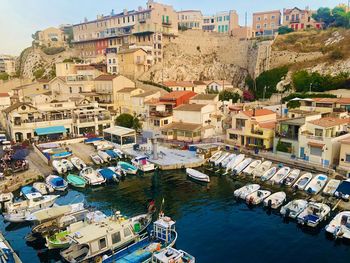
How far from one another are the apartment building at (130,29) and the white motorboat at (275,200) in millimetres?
58758

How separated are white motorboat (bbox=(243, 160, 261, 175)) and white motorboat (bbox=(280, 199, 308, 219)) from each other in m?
8.11

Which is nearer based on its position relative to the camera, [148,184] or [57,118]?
[148,184]

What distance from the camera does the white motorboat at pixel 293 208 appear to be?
79.4 ft

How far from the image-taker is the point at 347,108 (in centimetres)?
4356

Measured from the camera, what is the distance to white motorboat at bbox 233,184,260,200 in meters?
27.9

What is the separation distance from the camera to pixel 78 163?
36.6 metres

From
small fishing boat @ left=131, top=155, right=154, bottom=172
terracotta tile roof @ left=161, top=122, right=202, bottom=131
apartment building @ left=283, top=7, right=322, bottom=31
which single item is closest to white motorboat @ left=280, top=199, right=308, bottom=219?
small fishing boat @ left=131, top=155, right=154, bottom=172

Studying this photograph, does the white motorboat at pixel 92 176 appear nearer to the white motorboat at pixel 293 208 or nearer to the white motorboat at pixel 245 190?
the white motorboat at pixel 245 190

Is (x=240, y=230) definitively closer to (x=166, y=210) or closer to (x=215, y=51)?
(x=166, y=210)

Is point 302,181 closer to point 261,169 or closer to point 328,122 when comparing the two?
point 261,169

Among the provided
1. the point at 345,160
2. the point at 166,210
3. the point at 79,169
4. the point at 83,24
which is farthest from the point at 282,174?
the point at 83,24

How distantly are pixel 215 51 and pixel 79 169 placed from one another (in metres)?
64.8

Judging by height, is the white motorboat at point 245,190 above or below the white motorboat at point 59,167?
below

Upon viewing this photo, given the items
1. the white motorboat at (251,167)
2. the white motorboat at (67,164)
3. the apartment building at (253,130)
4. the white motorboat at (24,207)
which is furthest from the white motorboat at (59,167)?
the apartment building at (253,130)
